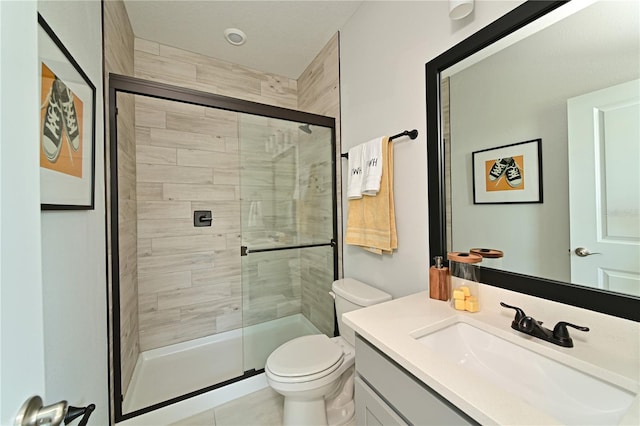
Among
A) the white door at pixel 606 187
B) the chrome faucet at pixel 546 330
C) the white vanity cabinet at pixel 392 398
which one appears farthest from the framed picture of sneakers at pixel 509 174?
the white vanity cabinet at pixel 392 398

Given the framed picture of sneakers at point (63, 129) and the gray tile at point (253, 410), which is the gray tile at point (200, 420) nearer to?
the gray tile at point (253, 410)

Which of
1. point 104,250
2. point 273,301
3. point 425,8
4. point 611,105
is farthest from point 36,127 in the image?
point 273,301

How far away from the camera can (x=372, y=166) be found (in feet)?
5.01

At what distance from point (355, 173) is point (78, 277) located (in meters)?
1.46

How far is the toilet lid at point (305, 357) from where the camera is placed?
4.15 ft

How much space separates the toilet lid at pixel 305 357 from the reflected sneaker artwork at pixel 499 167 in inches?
46.5

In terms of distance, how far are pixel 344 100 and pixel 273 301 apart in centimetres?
168

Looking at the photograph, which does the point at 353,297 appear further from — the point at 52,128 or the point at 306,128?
the point at 52,128

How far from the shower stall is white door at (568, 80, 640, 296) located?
4.70ft

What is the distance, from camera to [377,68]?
158 cm

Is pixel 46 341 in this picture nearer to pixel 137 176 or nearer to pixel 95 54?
pixel 95 54

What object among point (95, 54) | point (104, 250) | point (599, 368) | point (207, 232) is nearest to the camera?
point (599, 368)

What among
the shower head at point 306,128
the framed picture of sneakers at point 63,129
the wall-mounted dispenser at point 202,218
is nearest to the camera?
the framed picture of sneakers at point 63,129

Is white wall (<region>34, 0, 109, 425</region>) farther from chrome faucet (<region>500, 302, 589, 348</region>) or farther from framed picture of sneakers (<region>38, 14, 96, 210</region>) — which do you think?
chrome faucet (<region>500, 302, 589, 348</region>)
